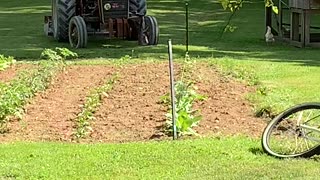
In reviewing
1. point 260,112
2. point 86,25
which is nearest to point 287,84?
point 260,112

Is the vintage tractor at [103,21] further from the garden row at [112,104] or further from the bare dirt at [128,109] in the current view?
the bare dirt at [128,109]

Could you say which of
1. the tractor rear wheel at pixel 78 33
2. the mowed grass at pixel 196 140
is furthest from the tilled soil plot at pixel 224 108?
the tractor rear wheel at pixel 78 33

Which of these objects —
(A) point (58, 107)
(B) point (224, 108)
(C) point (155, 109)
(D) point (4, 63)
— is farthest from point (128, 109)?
(D) point (4, 63)

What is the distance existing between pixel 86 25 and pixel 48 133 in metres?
9.71

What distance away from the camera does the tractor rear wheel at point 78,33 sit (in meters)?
16.7

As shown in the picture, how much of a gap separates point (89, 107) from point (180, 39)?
10353mm

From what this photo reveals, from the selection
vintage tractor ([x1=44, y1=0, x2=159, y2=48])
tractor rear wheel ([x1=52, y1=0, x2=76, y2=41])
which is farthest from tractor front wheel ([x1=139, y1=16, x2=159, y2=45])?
tractor rear wheel ([x1=52, y1=0, x2=76, y2=41])

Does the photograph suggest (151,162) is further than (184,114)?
No

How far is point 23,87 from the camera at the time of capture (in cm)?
1052

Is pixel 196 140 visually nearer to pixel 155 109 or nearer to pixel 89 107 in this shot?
pixel 155 109

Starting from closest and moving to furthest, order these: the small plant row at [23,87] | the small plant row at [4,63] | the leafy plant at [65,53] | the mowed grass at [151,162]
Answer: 1. the mowed grass at [151,162]
2. the small plant row at [23,87]
3. the small plant row at [4,63]
4. the leafy plant at [65,53]

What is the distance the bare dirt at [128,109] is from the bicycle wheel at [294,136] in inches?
27.8

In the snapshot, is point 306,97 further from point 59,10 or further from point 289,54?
point 59,10

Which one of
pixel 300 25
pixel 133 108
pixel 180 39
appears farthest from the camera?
pixel 180 39
